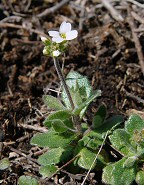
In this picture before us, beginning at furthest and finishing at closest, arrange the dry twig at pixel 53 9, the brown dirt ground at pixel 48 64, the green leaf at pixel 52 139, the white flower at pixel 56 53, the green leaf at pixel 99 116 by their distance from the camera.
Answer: the dry twig at pixel 53 9
the brown dirt ground at pixel 48 64
the green leaf at pixel 99 116
the green leaf at pixel 52 139
the white flower at pixel 56 53

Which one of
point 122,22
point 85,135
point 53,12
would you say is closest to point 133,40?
point 122,22

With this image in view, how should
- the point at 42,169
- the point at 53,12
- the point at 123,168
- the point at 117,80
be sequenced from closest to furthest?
1. the point at 123,168
2. the point at 42,169
3. the point at 117,80
4. the point at 53,12

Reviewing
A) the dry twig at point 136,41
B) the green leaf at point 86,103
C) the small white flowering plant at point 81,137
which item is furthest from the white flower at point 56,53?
the dry twig at point 136,41

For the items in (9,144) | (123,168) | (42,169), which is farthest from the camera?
(9,144)

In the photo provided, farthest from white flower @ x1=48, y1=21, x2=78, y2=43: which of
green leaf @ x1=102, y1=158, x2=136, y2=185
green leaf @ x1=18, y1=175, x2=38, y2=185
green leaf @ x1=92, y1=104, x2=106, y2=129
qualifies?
green leaf @ x1=18, y1=175, x2=38, y2=185

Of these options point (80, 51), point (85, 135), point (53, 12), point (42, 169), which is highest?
point (53, 12)

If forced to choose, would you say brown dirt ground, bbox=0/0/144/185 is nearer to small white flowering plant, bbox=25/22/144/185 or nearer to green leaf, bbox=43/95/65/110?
small white flowering plant, bbox=25/22/144/185

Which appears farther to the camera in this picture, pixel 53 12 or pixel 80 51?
pixel 53 12

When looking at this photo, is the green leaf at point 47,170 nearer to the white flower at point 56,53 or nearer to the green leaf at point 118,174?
the green leaf at point 118,174

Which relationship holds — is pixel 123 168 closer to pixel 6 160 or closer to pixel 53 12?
pixel 6 160
